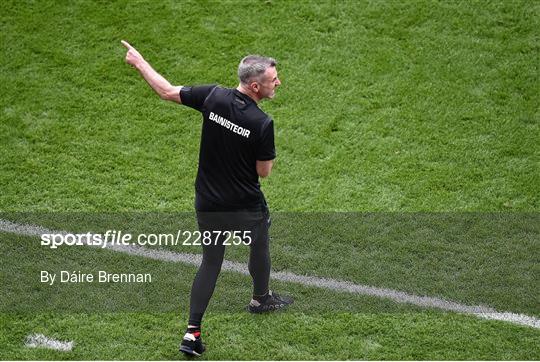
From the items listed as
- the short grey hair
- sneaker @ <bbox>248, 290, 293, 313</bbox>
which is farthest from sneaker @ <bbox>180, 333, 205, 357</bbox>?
the short grey hair

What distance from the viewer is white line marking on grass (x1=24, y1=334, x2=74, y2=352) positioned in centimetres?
723

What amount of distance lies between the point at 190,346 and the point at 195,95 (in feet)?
6.21

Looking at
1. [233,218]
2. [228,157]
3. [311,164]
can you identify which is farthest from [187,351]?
[311,164]

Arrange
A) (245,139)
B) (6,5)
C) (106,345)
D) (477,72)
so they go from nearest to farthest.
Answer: (245,139), (106,345), (477,72), (6,5)

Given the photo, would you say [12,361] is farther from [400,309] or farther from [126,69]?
[126,69]

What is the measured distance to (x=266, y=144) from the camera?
22.2ft

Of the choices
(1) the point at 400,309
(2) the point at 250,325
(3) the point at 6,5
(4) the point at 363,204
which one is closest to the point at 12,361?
(2) the point at 250,325

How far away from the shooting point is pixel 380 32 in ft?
36.1

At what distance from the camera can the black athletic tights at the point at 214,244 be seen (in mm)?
7020

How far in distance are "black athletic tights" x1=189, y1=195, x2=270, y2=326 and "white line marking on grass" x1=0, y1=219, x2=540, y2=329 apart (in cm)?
93

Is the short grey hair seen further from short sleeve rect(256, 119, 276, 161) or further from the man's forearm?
the man's forearm

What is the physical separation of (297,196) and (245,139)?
8.33ft

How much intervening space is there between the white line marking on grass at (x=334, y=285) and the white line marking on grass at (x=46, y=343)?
4.61ft

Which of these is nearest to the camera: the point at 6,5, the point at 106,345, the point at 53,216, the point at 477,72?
the point at 106,345
